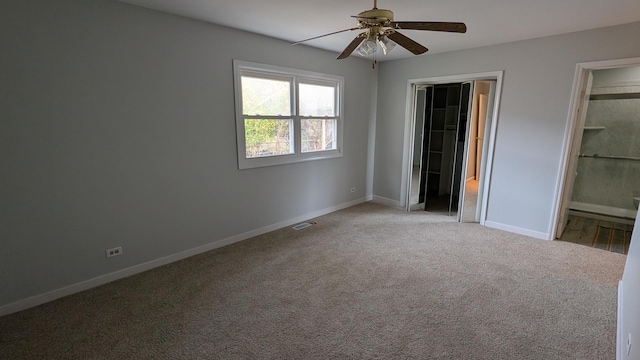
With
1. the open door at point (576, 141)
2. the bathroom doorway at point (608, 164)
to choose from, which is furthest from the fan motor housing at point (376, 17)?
the bathroom doorway at point (608, 164)

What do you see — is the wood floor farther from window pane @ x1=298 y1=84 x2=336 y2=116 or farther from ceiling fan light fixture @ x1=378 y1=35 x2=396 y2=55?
window pane @ x1=298 y1=84 x2=336 y2=116

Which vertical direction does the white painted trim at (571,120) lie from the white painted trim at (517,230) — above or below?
above

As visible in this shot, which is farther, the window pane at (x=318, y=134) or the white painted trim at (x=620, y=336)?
the window pane at (x=318, y=134)

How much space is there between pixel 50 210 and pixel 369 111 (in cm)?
437

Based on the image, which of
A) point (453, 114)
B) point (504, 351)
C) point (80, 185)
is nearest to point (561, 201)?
point (453, 114)

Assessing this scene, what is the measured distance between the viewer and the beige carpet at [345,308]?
196 cm

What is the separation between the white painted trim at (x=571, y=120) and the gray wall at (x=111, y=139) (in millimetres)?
3414

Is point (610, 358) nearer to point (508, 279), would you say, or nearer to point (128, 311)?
point (508, 279)

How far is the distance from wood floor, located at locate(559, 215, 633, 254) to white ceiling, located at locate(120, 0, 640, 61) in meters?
2.52

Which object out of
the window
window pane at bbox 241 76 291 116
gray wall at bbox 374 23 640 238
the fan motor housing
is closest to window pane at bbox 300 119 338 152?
the window

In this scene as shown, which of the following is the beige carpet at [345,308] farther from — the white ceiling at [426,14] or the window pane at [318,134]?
the white ceiling at [426,14]

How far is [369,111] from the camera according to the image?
513 centimetres

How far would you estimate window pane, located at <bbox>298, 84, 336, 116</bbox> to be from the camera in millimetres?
4137

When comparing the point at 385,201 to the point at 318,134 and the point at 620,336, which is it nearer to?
the point at 318,134
